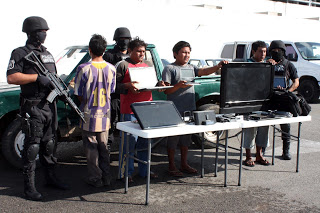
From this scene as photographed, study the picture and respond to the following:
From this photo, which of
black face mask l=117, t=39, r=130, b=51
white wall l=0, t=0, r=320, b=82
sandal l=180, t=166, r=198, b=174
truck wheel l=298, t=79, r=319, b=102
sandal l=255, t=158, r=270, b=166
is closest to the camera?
sandal l=180, t=166, r=198, b=174

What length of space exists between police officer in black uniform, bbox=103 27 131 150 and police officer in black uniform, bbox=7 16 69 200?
123 centimetres

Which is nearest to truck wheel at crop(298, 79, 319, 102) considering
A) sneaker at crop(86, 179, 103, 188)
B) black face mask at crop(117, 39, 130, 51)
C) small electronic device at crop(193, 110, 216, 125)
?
black face mask at crop(117, 39, 130, 51)

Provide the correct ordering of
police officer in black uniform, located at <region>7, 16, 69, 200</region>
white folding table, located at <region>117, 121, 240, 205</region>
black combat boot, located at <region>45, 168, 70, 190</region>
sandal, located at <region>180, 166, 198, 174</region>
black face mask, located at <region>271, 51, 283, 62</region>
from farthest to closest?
1. black face mask, located at <region>271, 51, 283, 62</region>
2. sandal, located at <region>180, 166, 198, 174</region>
3. black combat boot, located at <region>45, 168, 70, 190</region>
4. police officer in black uniform, located at <region>7, 16, 69, 200</region>
5. white folding table, located at <region>117, 121, 240, 205</region>

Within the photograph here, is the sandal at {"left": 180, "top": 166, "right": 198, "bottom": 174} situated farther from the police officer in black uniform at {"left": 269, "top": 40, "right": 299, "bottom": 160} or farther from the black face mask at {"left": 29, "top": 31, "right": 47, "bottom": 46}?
the black face mask at {"left": 29, "top": 31, "right": 47, "bottom": 46}

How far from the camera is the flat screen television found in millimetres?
5047

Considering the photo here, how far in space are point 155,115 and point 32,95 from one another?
55.9 inches

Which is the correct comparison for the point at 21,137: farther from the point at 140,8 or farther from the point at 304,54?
the point at 140,8

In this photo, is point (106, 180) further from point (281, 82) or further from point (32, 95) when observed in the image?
point (281, 82)

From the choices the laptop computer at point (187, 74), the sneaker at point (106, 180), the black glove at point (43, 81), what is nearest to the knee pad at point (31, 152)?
the black glove at point (43, 81)

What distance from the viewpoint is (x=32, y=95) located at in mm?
4418

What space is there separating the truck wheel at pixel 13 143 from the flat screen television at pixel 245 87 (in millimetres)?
2794

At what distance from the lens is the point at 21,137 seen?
17.7ft

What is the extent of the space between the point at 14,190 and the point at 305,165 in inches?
168

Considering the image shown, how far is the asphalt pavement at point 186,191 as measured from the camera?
4316 mm
